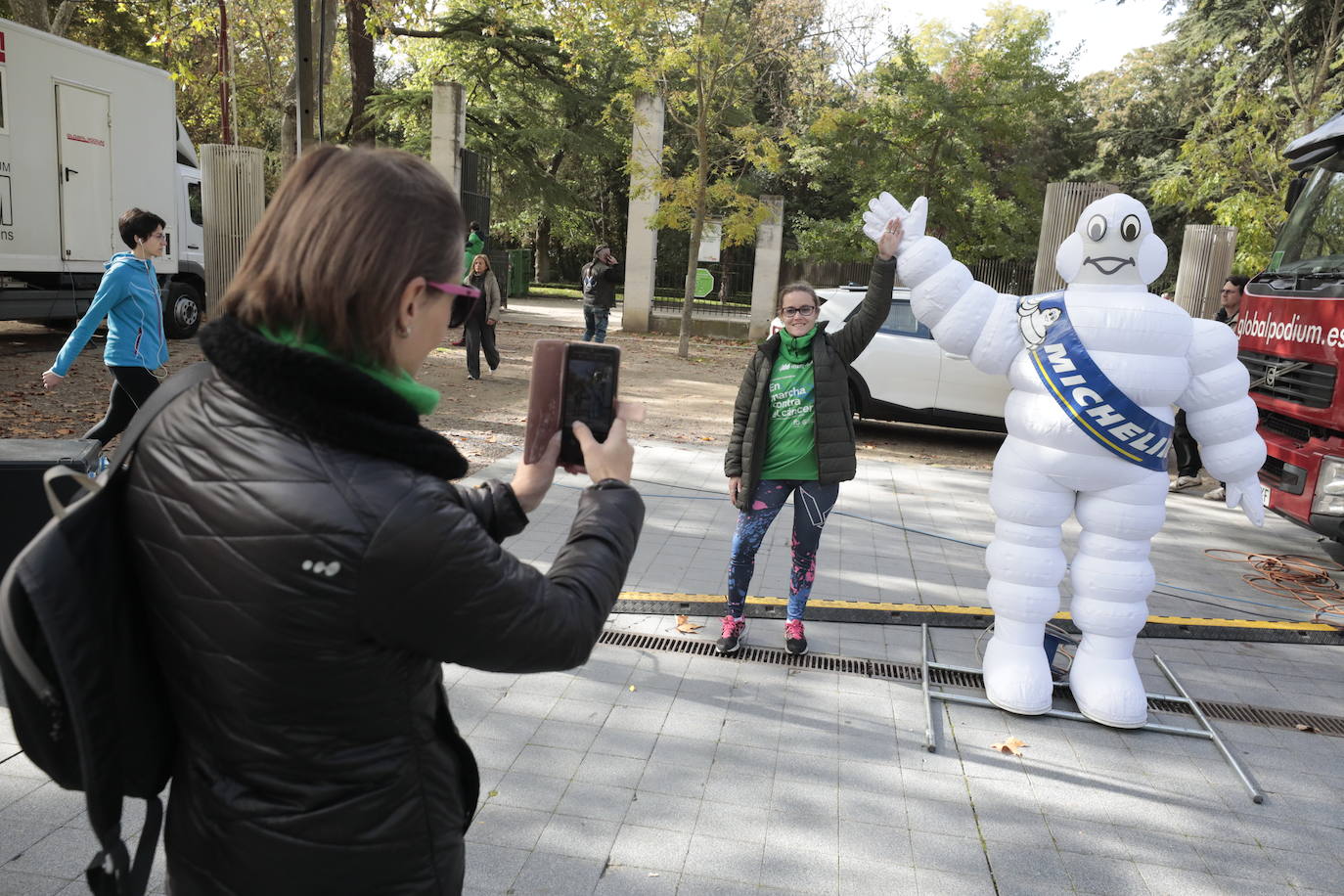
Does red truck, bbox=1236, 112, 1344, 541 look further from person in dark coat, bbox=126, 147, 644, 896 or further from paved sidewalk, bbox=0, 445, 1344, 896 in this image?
person in dark coat, bbox=126, 147, 644, 896

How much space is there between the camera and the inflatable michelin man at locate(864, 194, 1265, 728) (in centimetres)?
412

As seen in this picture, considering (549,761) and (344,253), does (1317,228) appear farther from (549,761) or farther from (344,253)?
(344,253)

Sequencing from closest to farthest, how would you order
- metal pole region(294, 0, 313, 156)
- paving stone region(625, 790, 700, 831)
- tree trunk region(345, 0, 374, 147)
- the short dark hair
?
paving stone region(625, 790, 700, 831) → the short dark hair → metal pole region(294, 0, 313, 156) → tree trunk region(345, 0, 374, 147)

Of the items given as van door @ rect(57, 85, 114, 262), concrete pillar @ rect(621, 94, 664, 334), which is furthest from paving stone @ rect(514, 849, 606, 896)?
concrete pillar @ rect(621, 94, 664, 334)

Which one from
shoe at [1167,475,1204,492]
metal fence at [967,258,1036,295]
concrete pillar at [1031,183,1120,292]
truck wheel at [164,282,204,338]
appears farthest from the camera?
metal fence at [967,258,1036,295]

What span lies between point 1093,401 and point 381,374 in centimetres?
349

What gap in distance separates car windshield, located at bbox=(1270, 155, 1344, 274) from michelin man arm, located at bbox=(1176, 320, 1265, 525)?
3.28 m

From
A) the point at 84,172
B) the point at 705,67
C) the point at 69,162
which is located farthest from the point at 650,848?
the point at 705,67

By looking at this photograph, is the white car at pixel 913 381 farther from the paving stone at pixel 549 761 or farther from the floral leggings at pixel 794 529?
the paving stone at pixel 549 761

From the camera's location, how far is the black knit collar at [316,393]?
128 cm

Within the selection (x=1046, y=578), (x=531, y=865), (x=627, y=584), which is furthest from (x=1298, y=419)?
(x=531, y=865)

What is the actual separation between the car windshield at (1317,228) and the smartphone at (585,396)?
22.6ft

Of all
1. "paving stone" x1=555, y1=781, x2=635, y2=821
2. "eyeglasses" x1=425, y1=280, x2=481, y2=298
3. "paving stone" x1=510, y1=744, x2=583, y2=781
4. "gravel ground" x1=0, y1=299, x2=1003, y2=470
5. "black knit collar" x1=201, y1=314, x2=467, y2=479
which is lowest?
"paving stone" x1=510, y1=744, x2=583, y2=781

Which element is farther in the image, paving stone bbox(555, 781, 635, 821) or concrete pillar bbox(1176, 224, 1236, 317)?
concrete pillar bbox(1176, 224, 1236, 317)
